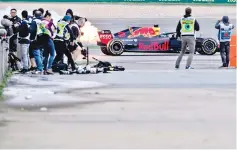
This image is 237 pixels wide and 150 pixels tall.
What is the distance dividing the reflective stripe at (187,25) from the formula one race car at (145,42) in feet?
23.0

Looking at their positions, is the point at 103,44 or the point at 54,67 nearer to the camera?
the point at 54,67

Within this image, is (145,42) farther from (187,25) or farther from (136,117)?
(136,117)

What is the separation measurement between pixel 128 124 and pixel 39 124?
120 centimetres

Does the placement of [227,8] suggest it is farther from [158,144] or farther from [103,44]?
[158,144]

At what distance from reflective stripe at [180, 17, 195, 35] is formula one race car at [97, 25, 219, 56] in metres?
7.01

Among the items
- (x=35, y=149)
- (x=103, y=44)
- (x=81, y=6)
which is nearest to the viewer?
(x=35, y=149)

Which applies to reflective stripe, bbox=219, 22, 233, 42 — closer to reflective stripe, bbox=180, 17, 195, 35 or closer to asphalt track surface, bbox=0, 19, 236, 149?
reflective stripe, bbox=180, 17, 195, 35

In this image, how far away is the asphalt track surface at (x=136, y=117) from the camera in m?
10.2

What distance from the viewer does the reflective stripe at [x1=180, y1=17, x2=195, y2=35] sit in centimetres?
2190

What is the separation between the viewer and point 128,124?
37.9 feet

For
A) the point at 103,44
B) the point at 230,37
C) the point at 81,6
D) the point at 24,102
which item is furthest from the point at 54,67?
the point at 81,6

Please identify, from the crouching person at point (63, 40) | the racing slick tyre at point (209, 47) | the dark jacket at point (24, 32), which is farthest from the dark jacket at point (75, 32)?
the racing slick tyre at point (209, 47)

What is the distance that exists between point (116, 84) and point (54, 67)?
362cm

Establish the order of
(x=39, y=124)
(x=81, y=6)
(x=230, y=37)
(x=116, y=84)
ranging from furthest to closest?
(x=81, y=6) → (x=230, y=37) → (x=116, y=84) → (x=39, y=124)
